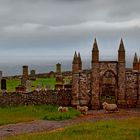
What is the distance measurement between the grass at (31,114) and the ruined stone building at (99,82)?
371 centimetres

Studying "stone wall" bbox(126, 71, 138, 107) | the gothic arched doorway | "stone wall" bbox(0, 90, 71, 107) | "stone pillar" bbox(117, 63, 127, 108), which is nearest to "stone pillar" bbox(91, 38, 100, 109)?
"stone pillar" bbox(117, 63, 127, 108)

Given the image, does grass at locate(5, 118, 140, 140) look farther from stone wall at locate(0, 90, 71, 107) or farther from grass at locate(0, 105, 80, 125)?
stone wall at locate(0, 90, 71, 107)

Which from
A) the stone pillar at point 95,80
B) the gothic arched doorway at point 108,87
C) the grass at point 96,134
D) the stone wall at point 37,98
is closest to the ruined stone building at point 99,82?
the stone pillar at point 95,80

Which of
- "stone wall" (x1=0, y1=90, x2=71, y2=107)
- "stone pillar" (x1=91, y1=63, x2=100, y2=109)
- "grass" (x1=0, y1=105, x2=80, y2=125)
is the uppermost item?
"stone pillar" (x1=91, y1=63, x2=100, y2=109)

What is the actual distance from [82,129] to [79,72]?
849 inches

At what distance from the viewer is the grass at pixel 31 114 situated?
4016 cm

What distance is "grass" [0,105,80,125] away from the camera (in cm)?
4016

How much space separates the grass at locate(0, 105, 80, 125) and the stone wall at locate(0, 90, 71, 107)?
1604mm

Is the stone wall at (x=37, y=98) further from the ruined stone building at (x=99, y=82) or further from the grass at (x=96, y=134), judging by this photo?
the grass at (x=96, y=134)

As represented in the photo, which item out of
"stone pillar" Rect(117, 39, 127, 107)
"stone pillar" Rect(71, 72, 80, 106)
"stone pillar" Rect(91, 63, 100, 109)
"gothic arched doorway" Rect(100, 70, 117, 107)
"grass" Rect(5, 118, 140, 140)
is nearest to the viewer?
"grass" Rect(5, 118, 140, 140)

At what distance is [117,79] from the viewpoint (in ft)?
171

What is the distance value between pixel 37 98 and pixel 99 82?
6571 millimetres

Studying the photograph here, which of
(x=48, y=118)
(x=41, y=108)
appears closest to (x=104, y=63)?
(x=41, y=108)

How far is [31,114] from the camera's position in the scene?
144ft
